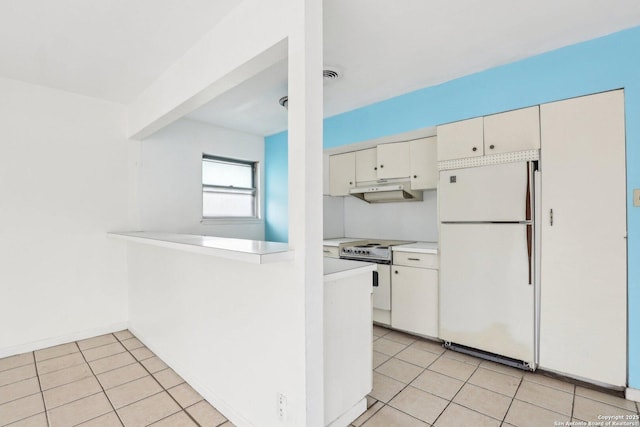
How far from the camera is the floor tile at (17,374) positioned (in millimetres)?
2217

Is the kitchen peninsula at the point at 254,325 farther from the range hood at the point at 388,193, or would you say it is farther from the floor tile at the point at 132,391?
the range hood at the point at 388,193

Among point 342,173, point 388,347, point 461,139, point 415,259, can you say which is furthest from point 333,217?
point 461,139

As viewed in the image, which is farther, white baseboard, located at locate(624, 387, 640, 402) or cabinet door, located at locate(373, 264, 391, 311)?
cabinet door, located at locate(373, 264, 391, 311)

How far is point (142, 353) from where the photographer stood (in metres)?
2.66

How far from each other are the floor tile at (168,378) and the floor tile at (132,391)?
0.04 metres

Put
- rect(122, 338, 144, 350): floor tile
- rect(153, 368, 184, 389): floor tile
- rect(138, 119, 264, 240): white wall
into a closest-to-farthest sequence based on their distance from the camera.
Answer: rect(153, 368, 184, 389): floor tile, rect(122, 338, 144, 350): floor tile, rect(138, 119, 264, 240): white wall

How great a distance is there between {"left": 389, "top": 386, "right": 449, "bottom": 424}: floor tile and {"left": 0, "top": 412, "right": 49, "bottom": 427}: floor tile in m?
2.08

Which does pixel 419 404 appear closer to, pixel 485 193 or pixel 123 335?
pixel 485 193

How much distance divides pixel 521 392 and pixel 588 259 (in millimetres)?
1017

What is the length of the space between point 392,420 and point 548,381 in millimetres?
1291

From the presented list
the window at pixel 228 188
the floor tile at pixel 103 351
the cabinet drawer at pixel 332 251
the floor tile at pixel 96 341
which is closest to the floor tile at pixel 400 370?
the cabinet drawer at pixel 332 251

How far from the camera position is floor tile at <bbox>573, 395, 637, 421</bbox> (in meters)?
1.78

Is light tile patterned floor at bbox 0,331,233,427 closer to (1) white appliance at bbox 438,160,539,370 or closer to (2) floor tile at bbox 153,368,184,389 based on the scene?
(2) floor tile at bbox 153,368,184,389

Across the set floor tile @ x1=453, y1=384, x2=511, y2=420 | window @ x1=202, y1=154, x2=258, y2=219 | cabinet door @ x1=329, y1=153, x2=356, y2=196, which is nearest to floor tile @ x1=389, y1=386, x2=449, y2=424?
floor tile @ x1=453, y1=384, x2=511, y2=420
